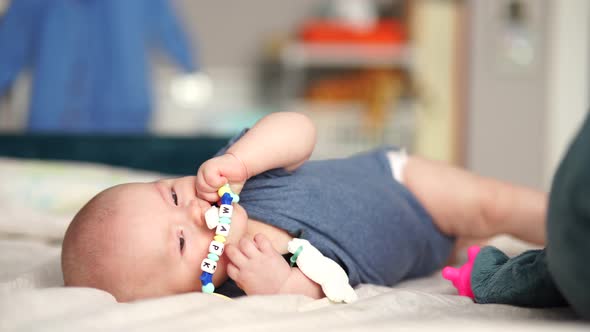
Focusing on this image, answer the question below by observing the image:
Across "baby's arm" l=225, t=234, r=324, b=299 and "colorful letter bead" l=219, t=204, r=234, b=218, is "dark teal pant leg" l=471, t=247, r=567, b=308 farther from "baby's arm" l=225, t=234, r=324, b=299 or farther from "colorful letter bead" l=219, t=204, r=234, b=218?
"colorful letter bead" l=219, t=204, r=234, b=218

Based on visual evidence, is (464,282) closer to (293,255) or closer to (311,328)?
(293,255)

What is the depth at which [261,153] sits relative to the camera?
3.29 feet

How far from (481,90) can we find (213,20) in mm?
1481

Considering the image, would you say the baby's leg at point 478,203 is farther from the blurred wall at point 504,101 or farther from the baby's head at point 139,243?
the blurred wall at point 504,101

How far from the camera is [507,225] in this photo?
4.22 ft

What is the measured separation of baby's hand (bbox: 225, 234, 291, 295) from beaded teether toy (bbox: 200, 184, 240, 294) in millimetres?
21

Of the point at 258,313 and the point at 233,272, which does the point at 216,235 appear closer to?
the point at 233,272

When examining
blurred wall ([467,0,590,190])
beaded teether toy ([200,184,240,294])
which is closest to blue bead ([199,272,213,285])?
beaded teether toy ([200,184,240,294])

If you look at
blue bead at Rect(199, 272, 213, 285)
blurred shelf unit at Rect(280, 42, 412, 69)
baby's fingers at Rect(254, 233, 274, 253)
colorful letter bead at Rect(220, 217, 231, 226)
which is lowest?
blue bead at Rect(199, 272, 213, 285)

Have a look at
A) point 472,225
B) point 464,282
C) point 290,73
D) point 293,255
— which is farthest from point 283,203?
point 290,73

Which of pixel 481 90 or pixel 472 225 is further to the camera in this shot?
pixel 481 90

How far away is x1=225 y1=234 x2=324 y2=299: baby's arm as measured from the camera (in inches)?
36.3

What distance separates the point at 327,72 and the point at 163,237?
2.88 meters

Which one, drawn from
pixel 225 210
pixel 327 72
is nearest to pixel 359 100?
pixel 327 72
